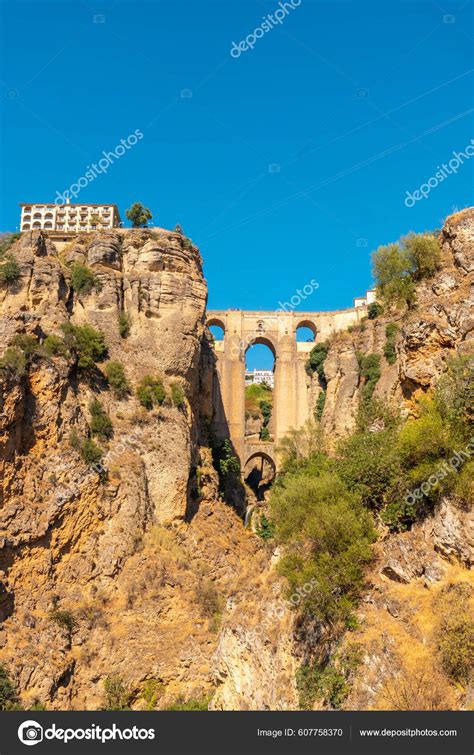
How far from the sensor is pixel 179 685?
29484mm

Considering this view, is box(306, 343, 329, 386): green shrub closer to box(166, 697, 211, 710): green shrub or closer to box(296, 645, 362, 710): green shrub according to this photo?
box(166, 697, 211, 710): green shrub

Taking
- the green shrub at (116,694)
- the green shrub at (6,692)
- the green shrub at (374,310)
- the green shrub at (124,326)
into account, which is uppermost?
the green shrub at (374,310)

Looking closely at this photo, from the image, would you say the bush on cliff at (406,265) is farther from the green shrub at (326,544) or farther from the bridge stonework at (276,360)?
the bridge stonework at (276,360)

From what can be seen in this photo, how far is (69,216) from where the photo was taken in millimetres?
52875

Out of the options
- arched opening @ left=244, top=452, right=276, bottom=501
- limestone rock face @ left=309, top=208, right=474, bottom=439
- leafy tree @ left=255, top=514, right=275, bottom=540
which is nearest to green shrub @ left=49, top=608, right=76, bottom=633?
leafy tree @ left=255, top=514, right=275, bottom=540

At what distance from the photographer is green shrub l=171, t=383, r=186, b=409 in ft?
123

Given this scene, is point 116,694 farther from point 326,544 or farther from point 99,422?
point 99,422

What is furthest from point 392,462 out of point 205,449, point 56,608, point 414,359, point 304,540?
point 205,449

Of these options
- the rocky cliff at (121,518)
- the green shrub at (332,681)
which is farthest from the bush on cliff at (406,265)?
the green shrub at (332,681)

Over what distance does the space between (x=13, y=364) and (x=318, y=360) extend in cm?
2700

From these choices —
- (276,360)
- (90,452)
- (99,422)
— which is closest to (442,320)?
(99,422)

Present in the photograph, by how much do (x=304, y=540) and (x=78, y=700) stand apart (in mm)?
11292

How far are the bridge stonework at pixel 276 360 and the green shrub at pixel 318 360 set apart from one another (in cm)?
78

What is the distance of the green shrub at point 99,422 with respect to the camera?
3481 cm
